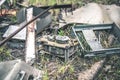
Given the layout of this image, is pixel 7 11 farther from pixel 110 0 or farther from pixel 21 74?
pixel 21 74

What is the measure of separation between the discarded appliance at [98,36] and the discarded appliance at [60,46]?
5.8 inches

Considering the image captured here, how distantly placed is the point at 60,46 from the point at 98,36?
0.92 meters

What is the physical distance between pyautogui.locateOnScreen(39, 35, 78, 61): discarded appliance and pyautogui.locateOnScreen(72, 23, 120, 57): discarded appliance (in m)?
0.15

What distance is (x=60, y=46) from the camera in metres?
4.62

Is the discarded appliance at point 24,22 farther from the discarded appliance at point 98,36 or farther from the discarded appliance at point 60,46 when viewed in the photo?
the discarded appliance at point 98,36

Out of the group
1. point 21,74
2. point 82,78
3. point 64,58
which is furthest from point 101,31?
point 21,74

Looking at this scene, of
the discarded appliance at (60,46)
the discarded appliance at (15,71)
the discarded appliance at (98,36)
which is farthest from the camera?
the discarded appliance at (98,36)

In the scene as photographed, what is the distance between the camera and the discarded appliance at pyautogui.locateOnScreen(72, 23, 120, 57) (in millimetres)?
4883

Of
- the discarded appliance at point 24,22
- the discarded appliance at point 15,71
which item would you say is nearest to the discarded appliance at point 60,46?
the discarded appliance at point 24,22

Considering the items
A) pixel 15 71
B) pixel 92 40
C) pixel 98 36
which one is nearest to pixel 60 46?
pixel 92 40

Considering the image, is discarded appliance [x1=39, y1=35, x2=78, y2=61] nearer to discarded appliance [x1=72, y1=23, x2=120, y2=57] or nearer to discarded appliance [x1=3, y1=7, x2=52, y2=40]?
discarded appliance [x1=72, y1=23, x2=120, y2=57]

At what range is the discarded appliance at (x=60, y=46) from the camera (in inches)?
182

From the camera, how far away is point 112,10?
19.4ft

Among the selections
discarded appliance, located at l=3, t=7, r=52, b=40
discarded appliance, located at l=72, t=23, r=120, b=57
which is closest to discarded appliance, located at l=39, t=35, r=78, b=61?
discarded appliance, located at l=72, t=23, r=120, b=57
